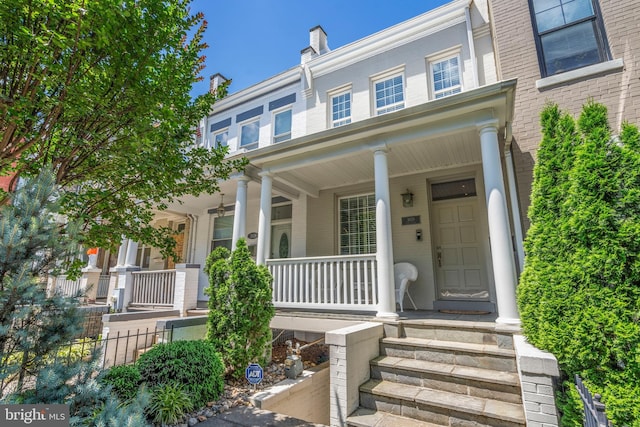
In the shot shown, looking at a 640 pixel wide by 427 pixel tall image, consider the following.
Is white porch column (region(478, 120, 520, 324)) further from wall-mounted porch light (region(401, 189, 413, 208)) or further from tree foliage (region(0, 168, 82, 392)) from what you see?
tree foliage (region(0, 168, 82, 392))

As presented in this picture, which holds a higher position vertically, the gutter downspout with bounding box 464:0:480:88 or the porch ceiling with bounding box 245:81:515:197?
the gutter downspout with bounding box 464:0:480:88

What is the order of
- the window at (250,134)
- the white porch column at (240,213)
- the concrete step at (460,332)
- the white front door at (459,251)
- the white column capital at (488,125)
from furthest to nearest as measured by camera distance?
the window at (250,134), the white porch column at (240,213), the white front door at (459,251), the white column capital at (488,125), the concrete step at (460,332)

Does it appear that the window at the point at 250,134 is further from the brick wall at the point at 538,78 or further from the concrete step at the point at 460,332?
the concrete step at the point at 460,332

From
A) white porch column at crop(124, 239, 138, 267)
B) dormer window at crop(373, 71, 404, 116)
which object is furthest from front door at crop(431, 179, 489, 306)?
white porch column at crop(124, 239, 138, 267)

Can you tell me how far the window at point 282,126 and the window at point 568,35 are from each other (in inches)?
219

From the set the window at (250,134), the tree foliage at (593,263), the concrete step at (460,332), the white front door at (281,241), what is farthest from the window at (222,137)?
the tree foliage at (593,263)

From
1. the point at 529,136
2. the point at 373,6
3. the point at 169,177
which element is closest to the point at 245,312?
the point at 169,177

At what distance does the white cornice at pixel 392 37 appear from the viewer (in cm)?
647

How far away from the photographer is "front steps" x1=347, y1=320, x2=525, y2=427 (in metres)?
2.96

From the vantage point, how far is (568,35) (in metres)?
5.18

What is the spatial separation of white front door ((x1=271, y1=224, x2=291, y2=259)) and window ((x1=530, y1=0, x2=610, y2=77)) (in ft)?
20.5

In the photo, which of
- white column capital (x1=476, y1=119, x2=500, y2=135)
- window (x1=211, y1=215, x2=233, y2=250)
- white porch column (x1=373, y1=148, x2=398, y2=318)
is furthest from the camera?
window (x1=211, y1=215, x2=233, y2=250)

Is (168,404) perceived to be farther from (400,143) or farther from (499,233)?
(400,143)

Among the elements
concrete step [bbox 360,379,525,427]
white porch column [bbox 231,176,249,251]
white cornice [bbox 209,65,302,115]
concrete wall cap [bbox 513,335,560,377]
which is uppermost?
white cornice [bbox 209,65,302,115]
